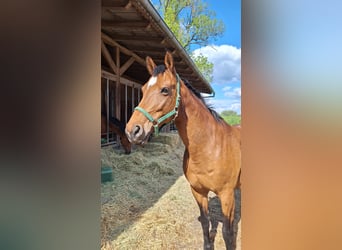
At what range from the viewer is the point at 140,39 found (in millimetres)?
970

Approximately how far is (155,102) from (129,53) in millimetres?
292

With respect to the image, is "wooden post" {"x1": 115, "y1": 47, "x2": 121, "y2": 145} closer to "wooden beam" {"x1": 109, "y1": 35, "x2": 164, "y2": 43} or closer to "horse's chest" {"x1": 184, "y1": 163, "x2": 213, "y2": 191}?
"wooden beam" {"x1": 109, "y1": 35, "x2": 164, "y2": 43}

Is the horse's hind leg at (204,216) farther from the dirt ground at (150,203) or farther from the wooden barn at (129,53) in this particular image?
the wooden barn at (129,53)

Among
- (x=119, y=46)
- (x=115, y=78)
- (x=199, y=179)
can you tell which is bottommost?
(x=199, y=179)

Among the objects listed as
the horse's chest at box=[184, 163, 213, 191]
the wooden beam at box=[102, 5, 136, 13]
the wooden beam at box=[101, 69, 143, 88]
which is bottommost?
the horse's chest at box=[184, 163, 213, 191]

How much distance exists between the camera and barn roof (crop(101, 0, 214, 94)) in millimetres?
868

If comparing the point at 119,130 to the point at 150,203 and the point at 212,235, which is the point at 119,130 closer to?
the point at 150,203

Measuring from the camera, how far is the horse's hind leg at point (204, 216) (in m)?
0.90

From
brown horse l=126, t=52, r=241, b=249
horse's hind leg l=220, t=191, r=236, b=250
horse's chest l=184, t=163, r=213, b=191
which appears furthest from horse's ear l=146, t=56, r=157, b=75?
horse's hind leg l=220, t=191, r=236, b=250

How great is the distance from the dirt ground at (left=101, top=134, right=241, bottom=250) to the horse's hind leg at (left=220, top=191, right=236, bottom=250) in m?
0.02

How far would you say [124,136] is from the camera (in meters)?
0.91

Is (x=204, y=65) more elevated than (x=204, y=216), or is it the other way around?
(x=204, y=65)

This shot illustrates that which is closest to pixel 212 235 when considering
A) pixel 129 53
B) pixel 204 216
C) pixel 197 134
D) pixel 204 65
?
pixel 204 216
